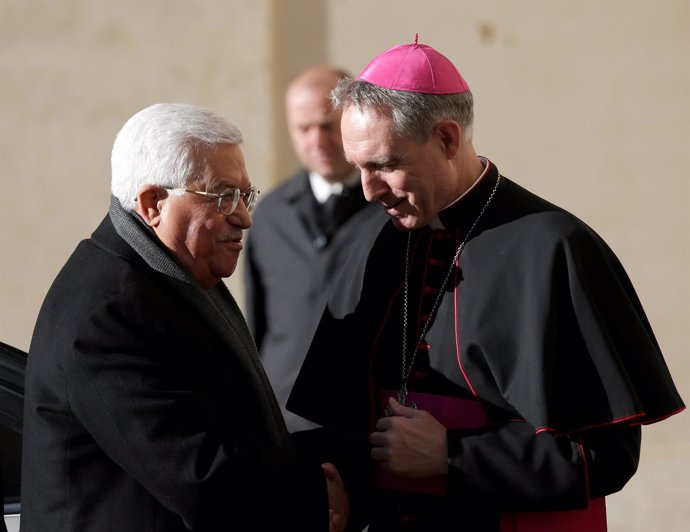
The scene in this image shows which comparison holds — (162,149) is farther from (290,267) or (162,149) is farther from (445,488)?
(290,267)

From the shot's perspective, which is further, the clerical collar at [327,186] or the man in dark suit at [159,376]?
the clerical collar at [327,186]

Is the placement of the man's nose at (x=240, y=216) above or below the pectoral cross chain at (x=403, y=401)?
above

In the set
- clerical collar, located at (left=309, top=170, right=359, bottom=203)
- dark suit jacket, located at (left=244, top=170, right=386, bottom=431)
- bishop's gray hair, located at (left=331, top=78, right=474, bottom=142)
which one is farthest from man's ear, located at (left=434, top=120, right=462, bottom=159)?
clerical collar, located at (left=309, top=170, right=359, bottom=203)

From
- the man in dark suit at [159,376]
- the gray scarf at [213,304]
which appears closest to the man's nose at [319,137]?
the gray scarf at [213,304]

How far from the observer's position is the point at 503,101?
246 inches

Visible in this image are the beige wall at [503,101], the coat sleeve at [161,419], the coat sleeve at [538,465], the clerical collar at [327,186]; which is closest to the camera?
the coat sleeve at [161,419]

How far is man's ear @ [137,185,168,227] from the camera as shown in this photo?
2881mm

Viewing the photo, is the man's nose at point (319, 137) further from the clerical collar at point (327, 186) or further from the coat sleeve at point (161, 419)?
the coat sleeve at point (161, 419)

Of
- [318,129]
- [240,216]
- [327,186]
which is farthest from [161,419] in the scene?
[327,186]

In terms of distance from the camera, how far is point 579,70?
6223 mm

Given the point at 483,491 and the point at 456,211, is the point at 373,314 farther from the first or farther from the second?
the point at 483,491

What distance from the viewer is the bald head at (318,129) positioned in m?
A: 5.33

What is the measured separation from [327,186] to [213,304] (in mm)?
2546

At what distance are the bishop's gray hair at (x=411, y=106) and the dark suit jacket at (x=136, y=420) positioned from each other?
1.91 feet
